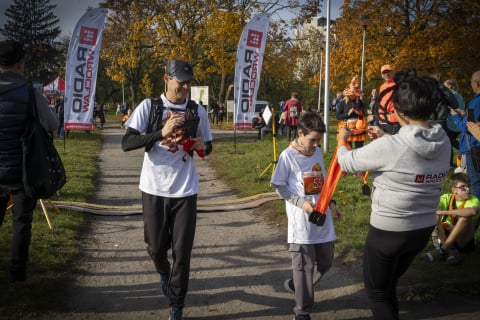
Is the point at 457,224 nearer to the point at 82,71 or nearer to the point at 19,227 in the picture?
the point at 19,227

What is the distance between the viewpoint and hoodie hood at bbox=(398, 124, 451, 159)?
2906 millimetres

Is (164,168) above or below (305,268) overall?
above

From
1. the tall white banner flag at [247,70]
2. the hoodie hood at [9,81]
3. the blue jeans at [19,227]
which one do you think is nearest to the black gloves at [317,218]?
the blue jeans at [19,227]

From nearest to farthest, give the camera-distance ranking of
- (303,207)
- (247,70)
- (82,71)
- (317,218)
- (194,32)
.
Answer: (317,218), (303,207), (82,71), (247,70), (194,32)

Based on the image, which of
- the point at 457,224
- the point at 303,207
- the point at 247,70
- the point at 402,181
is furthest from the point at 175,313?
the point at 247,70

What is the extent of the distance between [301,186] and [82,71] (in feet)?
32.5

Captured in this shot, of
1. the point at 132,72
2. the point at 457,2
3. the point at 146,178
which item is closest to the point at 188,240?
the point at 146,178

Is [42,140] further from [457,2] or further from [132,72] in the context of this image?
[132,72]

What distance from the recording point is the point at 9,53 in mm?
4168

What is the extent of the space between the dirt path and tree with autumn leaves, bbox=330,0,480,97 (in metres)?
22.1

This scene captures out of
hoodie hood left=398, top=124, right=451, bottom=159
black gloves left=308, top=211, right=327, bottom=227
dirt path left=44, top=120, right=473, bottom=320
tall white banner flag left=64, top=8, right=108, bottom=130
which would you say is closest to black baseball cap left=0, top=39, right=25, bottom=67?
dirt path left=44, top=120, right=473, bottom=320

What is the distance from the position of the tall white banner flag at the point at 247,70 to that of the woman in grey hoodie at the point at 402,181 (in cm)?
1069

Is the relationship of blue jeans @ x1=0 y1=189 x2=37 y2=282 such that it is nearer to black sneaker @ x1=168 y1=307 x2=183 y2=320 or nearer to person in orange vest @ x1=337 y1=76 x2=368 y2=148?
black sneaker @ x1=168 y1=307 x2=183 y2=320

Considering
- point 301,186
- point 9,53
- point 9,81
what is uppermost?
point 9,53
